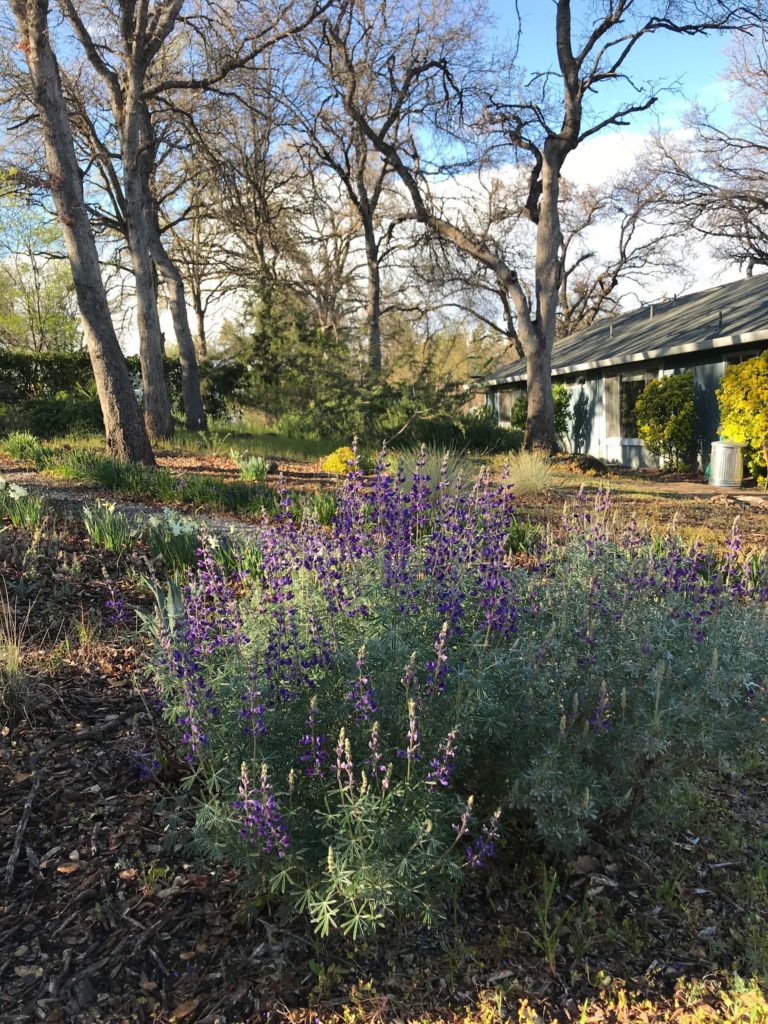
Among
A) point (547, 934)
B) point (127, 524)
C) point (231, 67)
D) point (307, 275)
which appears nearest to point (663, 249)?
point (307, 275)

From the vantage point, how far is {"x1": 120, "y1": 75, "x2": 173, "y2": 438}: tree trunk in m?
12.6

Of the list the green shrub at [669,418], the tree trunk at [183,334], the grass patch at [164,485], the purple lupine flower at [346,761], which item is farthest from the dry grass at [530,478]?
the tree trunk at [183,334]

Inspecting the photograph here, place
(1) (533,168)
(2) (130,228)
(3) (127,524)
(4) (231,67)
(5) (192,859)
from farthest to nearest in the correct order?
(1) (533,168) < (2) (130,228) < (4) (231,67) < (3) (127,524) < (5) (192,859)

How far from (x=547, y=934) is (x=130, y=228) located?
14.0m

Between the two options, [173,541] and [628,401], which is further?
[628,401]

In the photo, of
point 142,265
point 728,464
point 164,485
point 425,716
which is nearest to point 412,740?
point 425,716

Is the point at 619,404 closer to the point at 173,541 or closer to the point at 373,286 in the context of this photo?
the point at 373,286

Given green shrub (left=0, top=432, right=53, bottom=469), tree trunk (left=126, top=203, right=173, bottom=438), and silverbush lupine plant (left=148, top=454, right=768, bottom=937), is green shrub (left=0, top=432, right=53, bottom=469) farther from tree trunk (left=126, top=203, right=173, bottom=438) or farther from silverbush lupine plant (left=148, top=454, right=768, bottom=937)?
silverbush lupine plant (left=148, top=454, right=768, bottom=937)

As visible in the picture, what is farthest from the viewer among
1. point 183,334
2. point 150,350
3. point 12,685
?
point 183,334

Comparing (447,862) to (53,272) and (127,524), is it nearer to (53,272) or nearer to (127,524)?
(127,524)

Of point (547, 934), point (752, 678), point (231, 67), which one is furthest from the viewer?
point (231, 67)

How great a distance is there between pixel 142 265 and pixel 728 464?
1144cm

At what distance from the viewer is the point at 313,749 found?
2.15 metres

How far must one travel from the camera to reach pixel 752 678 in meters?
2.77
